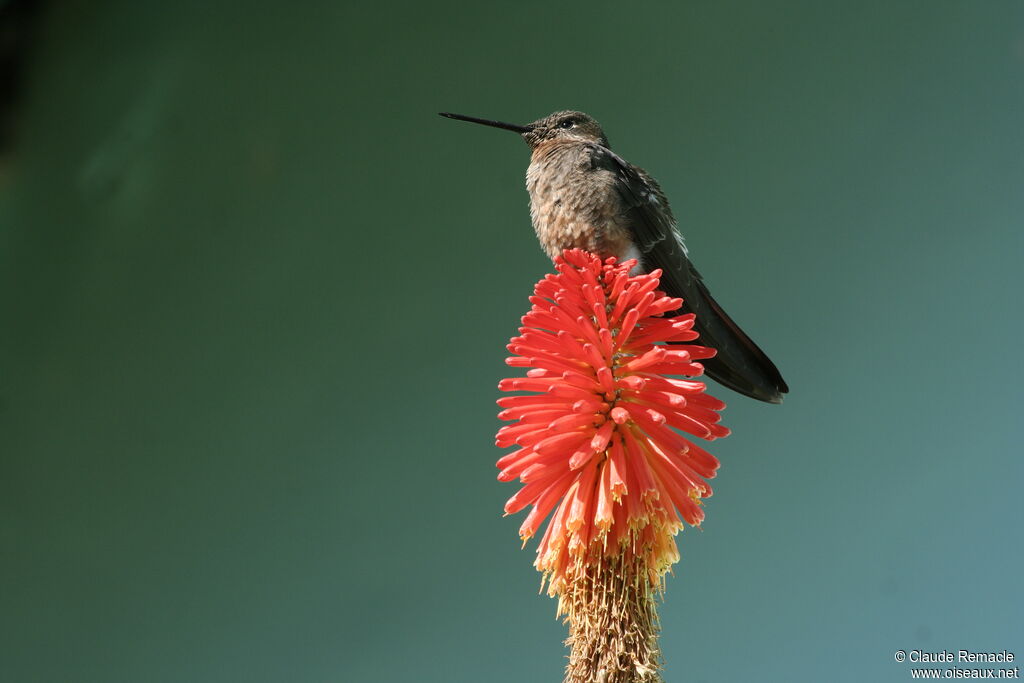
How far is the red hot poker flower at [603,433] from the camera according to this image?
4.50 feet

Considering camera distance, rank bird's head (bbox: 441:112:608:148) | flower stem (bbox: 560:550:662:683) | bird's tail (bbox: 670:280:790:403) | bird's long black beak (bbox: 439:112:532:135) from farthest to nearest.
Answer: bird's head (bbox: 441:112:608:148) → bird's long black beak (bbox: 439:112:532:135) → bird's tail (bbox: 670:280:790:403) → flower stem (bbox: 560:550:662:683)

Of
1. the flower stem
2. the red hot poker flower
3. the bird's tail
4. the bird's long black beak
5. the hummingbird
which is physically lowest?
the flower stem

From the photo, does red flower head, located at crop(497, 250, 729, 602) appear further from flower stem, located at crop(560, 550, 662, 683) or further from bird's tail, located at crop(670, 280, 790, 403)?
bird's tail, located at crop(670, 280, 790, 403)

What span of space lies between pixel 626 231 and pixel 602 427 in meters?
0.56

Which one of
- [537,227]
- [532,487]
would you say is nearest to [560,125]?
[537,227]

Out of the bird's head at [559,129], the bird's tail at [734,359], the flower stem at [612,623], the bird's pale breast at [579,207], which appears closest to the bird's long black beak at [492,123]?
the bird's head at [559,129]

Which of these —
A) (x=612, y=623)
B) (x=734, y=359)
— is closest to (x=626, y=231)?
(x=734, y=359)

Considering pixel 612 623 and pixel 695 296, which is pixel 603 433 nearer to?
pixel 612 623

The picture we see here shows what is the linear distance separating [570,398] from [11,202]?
9.32 ft

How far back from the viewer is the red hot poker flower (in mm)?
1370

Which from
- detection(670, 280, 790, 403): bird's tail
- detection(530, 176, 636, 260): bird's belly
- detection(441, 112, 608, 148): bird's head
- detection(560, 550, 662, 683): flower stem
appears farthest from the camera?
detection(441, 112, 608, 148): bird's head

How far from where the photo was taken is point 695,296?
1.82 metres

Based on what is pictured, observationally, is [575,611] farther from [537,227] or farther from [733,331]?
[537,227]

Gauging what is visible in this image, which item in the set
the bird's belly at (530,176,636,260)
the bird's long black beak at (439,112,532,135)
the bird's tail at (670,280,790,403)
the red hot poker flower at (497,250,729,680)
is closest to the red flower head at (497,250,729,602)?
the red hot poker flower at (497,250,729,680)
